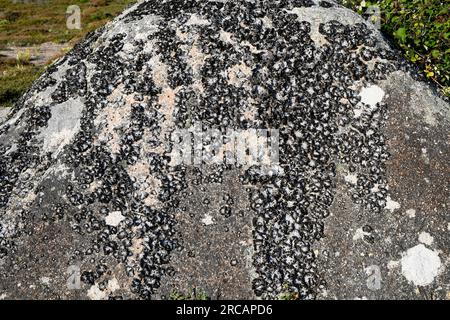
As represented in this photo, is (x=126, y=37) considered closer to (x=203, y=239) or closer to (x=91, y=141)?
(x=91, y=141)

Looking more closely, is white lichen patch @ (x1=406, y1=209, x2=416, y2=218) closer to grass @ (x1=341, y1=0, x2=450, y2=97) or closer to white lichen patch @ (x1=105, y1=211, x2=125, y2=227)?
grass @ (x1=341, y1=0, x2=450, y2=97)

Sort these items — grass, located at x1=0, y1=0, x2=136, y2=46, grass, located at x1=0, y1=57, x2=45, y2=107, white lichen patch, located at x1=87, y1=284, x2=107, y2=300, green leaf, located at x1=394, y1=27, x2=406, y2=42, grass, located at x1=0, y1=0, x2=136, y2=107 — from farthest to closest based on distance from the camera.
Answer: grass, located at x1=0, y1=0, x2=136, y2=46, grass, located at x1=0, y1=0, x2=136, y2=107, grass, located at x1=0, y1=57, x2=45, y2=107, green leaf, located at x1=394, y1=27, x2=406, y2=42, white lichen patch, located at x1=87, y1=284, x2=107, y2=300

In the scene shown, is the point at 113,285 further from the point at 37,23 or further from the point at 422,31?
the point at 37,23

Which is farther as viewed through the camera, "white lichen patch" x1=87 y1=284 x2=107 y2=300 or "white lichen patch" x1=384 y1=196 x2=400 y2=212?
"white lichen patch" x1=384 y1=196 x2=400 y2=212

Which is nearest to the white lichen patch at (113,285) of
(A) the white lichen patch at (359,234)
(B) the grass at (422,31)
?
(A) the white lichen patch at (359,234)

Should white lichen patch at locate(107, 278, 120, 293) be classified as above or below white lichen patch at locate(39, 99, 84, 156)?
below

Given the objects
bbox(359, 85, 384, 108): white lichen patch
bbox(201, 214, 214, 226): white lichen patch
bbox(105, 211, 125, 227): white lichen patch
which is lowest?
bbox(201, 214, 214, 226): white lichen patch

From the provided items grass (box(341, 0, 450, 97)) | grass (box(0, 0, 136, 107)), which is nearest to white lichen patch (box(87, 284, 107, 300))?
grass (box(341, 0, 450, 97))
